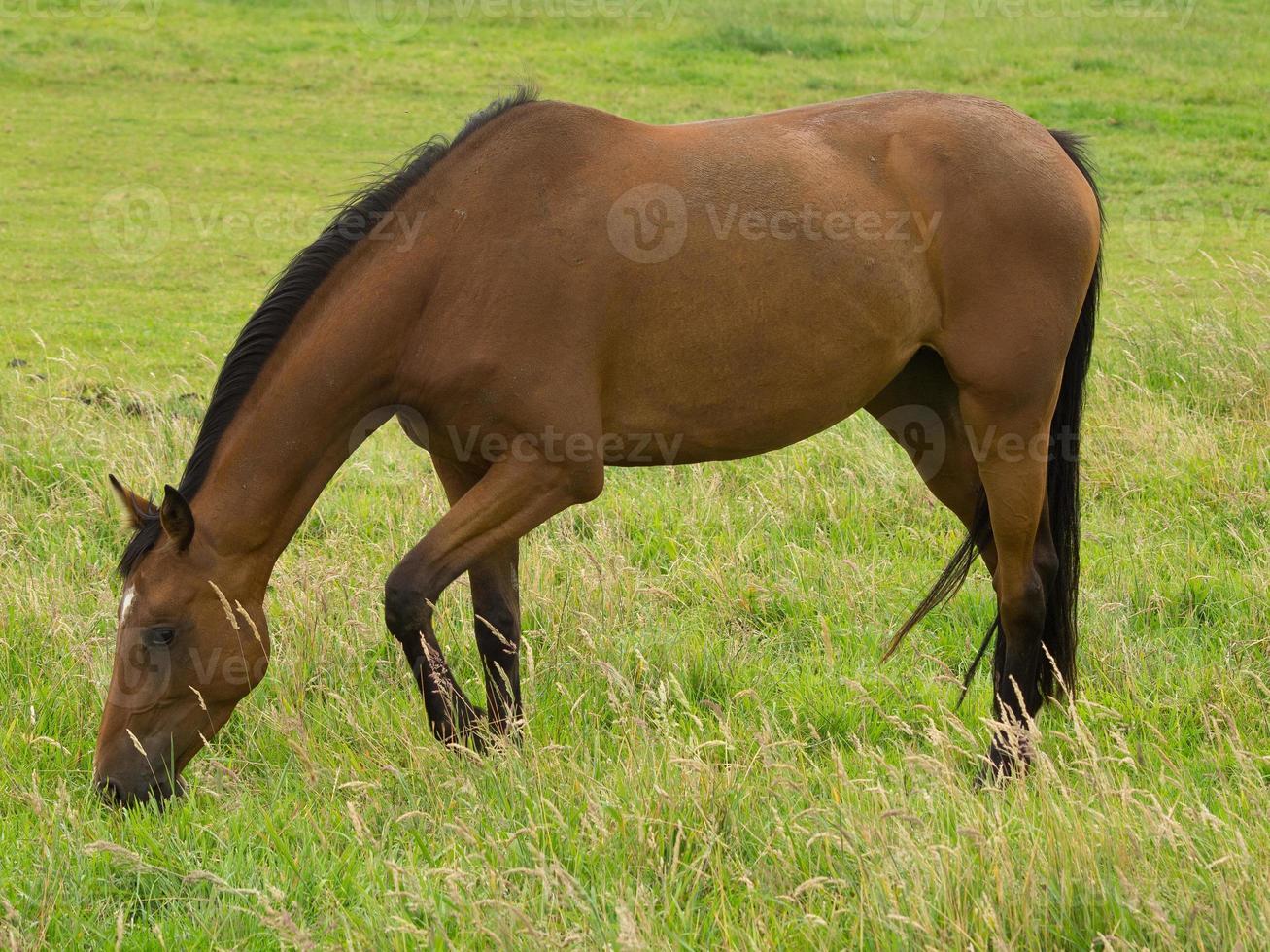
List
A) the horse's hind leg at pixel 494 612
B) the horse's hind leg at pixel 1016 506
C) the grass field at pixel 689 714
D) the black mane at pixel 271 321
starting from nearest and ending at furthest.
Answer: the grass field at pixel 689 714 → the black mane at pixel 271 321 → the horse's hind leg at pixel 494 612 → the horse's hind leg at pixel 1016 506

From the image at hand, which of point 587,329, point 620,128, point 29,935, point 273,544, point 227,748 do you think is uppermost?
point 620,128

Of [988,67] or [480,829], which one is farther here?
[988,67]

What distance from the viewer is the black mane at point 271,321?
379 cm

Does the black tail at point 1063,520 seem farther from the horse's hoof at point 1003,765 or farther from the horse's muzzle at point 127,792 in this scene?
the horse's muzzle at point 127,792

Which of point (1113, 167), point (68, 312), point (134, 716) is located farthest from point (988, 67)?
point (134, 716)

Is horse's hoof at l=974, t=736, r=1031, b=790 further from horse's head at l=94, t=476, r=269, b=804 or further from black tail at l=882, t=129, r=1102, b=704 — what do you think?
horse's head at l=94, t=476, r=269, b=804

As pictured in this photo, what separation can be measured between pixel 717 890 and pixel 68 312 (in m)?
9.53

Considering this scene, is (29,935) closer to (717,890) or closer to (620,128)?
(717,890)

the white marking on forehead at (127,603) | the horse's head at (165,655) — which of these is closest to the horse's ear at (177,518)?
the horse's head at (165,655)

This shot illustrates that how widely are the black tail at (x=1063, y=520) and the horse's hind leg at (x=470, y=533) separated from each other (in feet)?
4.45

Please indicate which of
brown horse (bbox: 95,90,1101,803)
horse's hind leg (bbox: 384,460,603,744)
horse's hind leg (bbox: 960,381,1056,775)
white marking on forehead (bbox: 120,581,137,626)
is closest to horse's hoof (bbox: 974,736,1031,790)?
brown horse (bbox: 95,90,1101,803)

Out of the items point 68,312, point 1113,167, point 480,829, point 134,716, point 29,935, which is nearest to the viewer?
point 29,935

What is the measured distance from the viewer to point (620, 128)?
413cm

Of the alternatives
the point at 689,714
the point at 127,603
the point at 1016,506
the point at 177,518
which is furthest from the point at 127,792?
the point at 1016,506
